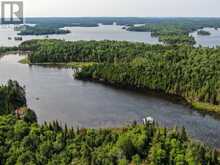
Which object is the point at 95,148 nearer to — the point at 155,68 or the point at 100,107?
the point at 100,107

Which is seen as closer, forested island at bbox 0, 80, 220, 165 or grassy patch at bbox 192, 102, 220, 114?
forested island at bbox 0, 80, 220, 165

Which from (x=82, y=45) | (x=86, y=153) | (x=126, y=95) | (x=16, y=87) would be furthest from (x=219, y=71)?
(x=82, y=45)

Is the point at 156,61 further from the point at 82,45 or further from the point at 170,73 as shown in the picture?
the point at 82,45

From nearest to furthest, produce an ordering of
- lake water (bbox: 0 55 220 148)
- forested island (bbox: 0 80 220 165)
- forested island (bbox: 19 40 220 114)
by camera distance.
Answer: forested island (bbox: 0 80 220 165)
lake water (bbox: 0 55 220 148)
forested island (bbox: 19 40 220 114)

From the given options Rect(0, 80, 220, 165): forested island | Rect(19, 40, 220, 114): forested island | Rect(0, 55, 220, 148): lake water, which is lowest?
Rect(0, 55, 220, 148): lake water

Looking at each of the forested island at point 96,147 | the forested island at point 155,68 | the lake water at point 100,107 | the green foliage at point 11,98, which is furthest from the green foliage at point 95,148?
the forested island at point 155,68

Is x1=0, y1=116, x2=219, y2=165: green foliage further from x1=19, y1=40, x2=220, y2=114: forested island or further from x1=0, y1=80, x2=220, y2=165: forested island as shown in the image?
x1=19, y1=40, x2=220, y2=114: forested island

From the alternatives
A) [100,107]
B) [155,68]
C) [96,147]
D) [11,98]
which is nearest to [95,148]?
[96,147]

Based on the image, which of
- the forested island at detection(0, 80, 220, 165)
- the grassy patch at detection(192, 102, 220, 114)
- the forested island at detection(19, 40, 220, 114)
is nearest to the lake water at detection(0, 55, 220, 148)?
the grassy patch at detection(192, 102, 220, 114)
